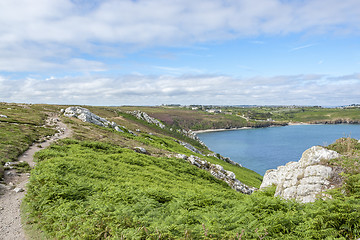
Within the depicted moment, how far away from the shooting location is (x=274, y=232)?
7578 millimetres

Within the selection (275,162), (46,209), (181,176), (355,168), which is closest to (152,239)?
(46,209)

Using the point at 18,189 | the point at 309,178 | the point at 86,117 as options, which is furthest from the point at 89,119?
the point at 309,178

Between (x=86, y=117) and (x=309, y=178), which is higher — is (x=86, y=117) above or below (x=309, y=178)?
above

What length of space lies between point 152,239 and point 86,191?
6792 mm

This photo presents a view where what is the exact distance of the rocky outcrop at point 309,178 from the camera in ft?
41.8

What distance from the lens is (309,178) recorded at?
13.5 metres

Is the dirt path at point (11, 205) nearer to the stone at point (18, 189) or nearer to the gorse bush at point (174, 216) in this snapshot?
the stone at point (18, 189)

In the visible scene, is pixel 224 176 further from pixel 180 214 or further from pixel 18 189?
pixel 18 189

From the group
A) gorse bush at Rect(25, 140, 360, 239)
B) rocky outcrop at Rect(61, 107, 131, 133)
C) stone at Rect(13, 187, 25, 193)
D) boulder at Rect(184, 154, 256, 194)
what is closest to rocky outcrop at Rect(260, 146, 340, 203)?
gorse bush at Rect(25, 140, 360, 239)

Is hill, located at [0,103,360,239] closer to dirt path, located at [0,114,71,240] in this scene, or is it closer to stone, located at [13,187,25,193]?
dirt path, located at [0,114,71,240]

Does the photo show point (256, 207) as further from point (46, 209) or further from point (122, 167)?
point (122, 167)

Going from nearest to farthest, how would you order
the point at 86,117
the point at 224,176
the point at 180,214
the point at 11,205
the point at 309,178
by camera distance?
the point at 180,214 → the point at 11,205 → the point at 309,178 → the point at 224,176 → the point at 86,117

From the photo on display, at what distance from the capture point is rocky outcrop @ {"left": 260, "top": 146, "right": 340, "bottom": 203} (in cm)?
1274

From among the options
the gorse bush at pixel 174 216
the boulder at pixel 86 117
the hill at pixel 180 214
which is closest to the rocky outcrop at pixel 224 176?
the hill at pixel 180 214
